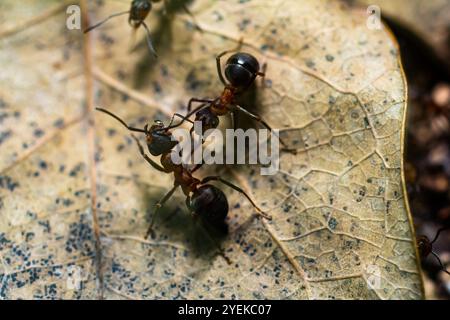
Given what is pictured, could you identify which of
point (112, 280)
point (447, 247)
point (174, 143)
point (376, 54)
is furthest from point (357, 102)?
point (112, 280)

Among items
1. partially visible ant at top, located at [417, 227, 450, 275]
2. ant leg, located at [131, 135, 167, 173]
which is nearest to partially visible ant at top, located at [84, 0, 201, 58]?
ant leg, located at [131, 135, 167, 173]

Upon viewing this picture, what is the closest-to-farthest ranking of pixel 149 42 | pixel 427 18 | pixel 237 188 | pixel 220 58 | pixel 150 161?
pixel 237 188 → pixel 150 161 → pixel 220 58 → pixel 149 42 → pixel 427 18

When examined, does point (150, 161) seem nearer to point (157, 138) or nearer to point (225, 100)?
point (157, 138)

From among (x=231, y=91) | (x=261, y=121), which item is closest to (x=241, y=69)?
(x=231, y=91)

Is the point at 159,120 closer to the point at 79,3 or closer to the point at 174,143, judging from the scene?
the point at 174,143

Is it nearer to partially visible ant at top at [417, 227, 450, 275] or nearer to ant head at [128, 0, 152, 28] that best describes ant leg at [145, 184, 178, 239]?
ant head at [128, 0, 152, 28]

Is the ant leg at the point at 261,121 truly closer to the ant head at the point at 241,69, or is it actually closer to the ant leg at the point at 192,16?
the ant head at the point at 241,69
